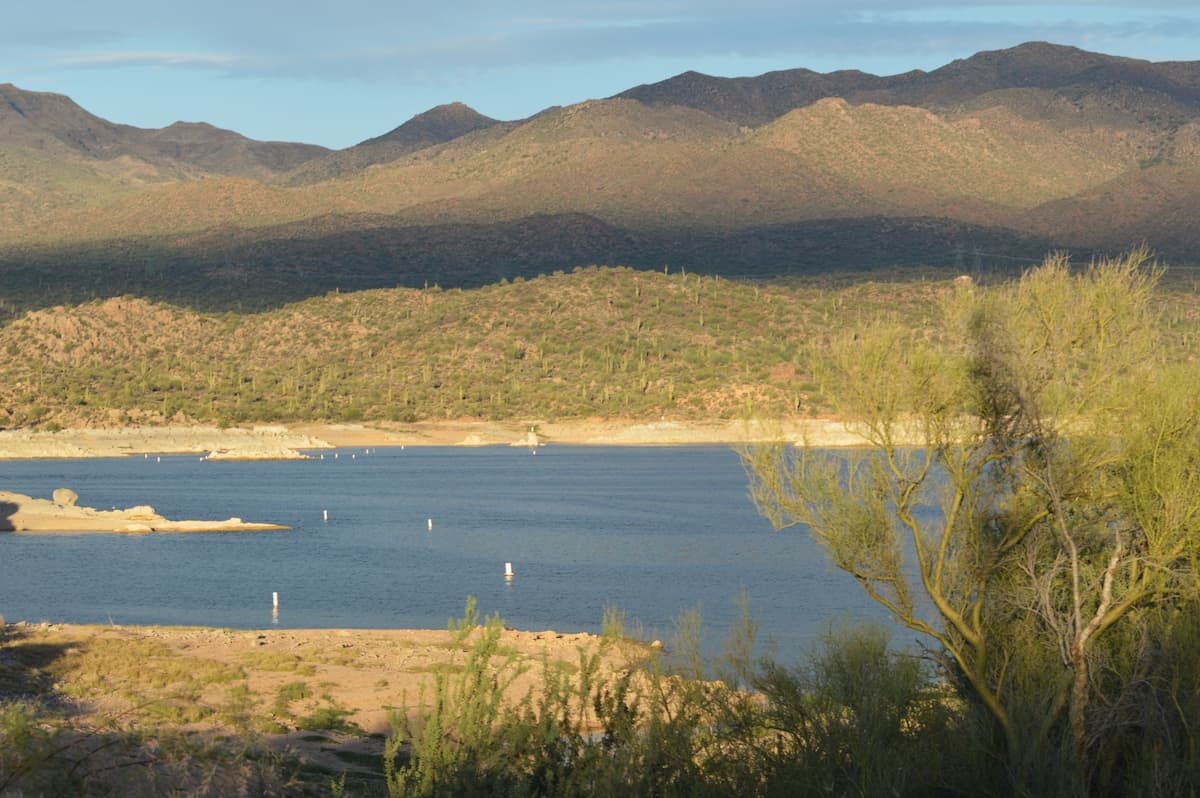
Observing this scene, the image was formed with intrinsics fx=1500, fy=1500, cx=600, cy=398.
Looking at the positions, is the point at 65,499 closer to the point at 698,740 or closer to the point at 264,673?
the point at 264,673

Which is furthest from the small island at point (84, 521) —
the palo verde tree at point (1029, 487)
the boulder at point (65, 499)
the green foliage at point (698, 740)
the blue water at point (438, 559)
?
the green foliage at point (698, 740)

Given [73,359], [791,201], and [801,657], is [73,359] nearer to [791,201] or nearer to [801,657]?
[791,201]

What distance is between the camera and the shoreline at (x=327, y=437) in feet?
406

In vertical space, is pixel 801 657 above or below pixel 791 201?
below

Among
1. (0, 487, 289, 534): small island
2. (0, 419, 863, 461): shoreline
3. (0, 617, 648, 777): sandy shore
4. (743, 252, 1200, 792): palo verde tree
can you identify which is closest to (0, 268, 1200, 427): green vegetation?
(0, 419, 863, 461): shoreline

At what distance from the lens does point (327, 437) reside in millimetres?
135500

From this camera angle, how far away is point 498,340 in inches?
5664

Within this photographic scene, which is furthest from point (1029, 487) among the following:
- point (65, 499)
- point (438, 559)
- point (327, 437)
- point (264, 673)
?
point (327, 437)

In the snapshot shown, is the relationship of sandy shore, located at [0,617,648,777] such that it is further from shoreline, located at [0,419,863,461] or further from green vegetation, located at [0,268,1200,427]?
green vegetation, located at [0,268,1200,427]

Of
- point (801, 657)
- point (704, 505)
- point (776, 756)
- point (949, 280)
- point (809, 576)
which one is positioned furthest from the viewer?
point (949, 280)

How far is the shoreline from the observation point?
406 feet

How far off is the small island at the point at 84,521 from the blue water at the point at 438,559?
150cm

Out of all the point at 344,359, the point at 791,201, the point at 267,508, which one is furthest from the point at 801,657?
the point at 791,201

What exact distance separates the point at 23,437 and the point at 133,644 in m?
100
